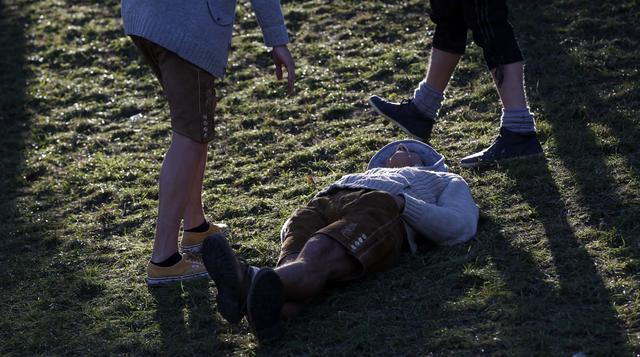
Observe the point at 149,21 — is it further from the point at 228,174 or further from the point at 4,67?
the point at 4,67

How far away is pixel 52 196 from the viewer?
18.5 feet

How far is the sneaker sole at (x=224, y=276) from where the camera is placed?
3314 millimetres

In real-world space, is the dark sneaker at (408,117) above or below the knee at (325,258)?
below

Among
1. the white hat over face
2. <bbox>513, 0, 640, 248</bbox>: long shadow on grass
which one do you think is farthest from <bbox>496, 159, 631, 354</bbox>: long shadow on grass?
the white hat over face

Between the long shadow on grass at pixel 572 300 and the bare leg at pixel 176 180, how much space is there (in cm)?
128

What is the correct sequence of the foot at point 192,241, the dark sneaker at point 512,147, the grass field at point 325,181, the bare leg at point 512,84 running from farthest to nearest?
the dark sneaker at point 512,147, the bare leg at point 512,84, the foot at point 192,241, the grass field at point 325,181

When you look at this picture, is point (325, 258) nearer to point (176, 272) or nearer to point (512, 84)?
point (176, 272)

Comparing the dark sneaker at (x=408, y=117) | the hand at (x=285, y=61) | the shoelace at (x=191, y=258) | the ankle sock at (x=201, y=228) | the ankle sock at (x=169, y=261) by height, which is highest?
the hand at (x=285, y=61)

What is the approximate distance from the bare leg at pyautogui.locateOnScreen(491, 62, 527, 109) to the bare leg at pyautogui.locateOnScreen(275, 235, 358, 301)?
1424mm

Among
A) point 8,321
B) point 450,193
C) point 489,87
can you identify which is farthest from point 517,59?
point 8,321

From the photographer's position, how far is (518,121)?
15.3ft

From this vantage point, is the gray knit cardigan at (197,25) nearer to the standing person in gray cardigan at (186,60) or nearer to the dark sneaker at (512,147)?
the standing person in gray cardigan at (186,60)

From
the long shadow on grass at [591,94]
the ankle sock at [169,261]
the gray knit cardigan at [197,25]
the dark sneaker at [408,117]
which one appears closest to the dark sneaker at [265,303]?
the ankle sock at [169,261]

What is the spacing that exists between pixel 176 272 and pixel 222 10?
109 centimetres
